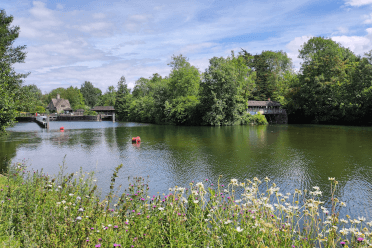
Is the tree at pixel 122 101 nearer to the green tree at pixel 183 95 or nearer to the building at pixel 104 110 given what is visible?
the building at pixel 104 110

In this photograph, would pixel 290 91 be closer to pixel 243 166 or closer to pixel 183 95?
pixel 183 95

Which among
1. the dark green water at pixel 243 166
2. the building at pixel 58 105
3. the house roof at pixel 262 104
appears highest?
the building at pixel 58 105

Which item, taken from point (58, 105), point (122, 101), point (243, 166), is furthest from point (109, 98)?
point (243, 166)

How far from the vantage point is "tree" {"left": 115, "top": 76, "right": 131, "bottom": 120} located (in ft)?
308

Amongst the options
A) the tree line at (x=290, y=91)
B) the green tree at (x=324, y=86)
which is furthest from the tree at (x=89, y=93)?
the green tree at (x=324, y=86)

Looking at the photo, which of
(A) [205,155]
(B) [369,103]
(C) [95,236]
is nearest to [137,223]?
(C) [95,236]

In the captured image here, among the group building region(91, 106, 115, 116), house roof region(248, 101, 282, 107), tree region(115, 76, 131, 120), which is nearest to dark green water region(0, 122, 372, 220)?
house roof region(248, 101, 282, 107)

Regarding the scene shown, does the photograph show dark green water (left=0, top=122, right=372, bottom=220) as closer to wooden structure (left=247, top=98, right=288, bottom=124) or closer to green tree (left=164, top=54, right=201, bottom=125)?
green tree (left=164, top=54, right=201, bottom=125)

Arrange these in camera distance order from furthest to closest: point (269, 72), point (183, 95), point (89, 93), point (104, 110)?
1. point (89, 93)
2. point (104, 110)
3. point (269, 72)
4. point (183, 95)

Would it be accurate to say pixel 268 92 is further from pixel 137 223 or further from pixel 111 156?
pixel 137 223

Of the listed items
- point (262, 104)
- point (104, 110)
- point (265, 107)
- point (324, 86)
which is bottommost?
point (265, 107)

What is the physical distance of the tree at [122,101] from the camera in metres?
93.8

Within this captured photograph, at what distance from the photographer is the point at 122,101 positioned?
3878 inches

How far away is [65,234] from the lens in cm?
435
